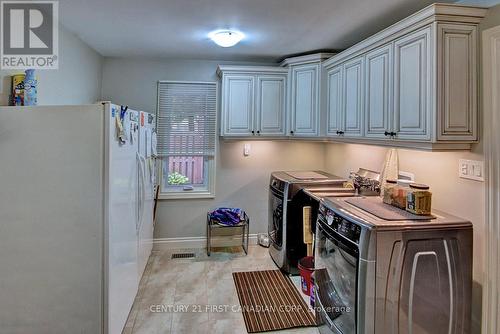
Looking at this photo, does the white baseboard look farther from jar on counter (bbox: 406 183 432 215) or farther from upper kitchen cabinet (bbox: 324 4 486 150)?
jar on counter (bbox: 406 183 432 215)

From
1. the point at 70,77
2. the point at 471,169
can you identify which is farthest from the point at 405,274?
the point at 70,77

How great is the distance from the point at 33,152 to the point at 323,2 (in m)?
2.23

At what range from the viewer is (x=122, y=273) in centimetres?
225

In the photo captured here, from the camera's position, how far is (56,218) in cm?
191

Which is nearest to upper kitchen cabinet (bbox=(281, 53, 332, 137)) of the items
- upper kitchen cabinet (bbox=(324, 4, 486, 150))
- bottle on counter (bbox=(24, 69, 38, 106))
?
upper kitchen cabinet (bbox=(324, 4, 486, 150))

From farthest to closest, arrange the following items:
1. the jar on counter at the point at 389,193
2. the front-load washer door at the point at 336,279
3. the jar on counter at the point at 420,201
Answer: the jar on counter at the point at 389,193
the jar on counter at the point at 420,201
the front-load washer door at the point at 336,279

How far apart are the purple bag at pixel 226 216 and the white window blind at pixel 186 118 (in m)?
0.78

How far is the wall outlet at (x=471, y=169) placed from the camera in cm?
192

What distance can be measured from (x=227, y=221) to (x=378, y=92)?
2.26 m

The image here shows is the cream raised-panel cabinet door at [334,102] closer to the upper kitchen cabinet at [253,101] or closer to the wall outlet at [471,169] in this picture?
the upper kitchen cabinet at [253,101]

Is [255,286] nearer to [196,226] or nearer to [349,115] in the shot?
[196,226]

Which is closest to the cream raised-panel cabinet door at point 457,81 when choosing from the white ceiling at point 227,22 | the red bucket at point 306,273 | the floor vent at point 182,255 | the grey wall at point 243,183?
the white ceiling at point 227,22

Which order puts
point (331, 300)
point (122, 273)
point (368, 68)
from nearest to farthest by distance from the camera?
1. point (331, 300)
2. point (122, 273)
3. point (368, 68)

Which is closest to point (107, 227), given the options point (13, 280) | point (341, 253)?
point (13, 280)
